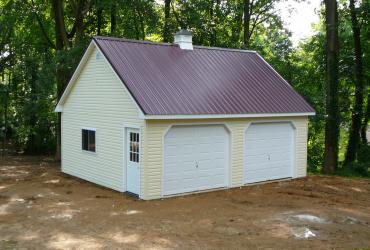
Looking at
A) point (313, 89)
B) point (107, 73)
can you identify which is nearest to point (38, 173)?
point (107, 73)

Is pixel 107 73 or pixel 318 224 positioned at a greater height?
pixel 107 73

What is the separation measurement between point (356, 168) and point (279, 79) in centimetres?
725

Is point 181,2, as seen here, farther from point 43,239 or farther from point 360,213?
point 43,239

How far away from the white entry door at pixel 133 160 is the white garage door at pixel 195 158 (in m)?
0.81

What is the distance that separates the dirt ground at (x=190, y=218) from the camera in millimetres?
9008

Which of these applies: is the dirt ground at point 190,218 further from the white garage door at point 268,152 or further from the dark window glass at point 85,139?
the dark window glass at point 85,139

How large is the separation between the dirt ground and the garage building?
0.66 m

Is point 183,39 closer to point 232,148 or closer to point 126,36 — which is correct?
point 232,148

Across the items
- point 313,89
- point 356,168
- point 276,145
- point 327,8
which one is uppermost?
point 327,8

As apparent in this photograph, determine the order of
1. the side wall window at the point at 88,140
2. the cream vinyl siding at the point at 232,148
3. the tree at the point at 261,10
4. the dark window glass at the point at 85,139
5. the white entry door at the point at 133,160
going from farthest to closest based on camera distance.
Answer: the tree at the point at 261,10
the dark window glass at the point at 85,139
the side wall window at the point at 88,140
the white entry door at the point at 133,160
the cream vinyl siding at the point at 232,148

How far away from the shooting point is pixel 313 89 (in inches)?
1028

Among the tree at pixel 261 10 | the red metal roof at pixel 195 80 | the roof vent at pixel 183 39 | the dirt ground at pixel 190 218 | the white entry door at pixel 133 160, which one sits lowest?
the dirt ground at pixel 190 218

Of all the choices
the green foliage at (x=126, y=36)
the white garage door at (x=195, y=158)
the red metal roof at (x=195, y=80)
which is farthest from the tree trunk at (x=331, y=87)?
the white garage door at (x=195, y=158)

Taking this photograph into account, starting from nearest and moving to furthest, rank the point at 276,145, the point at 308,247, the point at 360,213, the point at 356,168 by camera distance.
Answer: the point at 308,247, the point at 360,213, the point at 276,145, the point at 356,168
